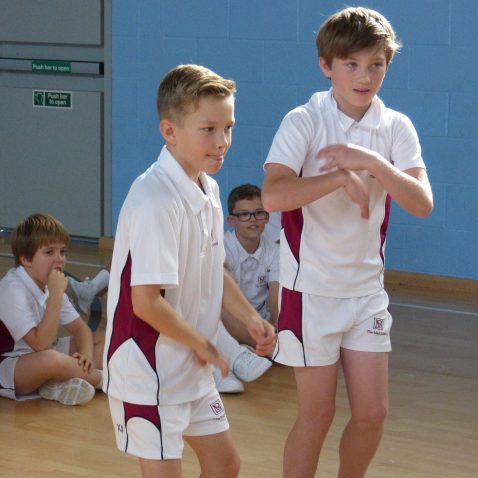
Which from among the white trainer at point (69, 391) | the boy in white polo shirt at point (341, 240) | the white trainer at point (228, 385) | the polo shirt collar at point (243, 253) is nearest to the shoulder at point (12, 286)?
the white trainer at point (69, 391)

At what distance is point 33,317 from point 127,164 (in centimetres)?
352

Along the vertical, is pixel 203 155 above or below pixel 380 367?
above

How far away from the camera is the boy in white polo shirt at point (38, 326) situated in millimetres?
4258

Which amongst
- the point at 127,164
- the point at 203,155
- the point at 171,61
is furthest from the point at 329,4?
the point at 203,155

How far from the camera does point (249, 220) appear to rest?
515 cm

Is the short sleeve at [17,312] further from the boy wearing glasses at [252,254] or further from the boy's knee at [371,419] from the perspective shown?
the boy's knee at [371,419]

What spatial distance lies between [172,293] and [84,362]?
2.05m

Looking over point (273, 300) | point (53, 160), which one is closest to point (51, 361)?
point (273, 300)

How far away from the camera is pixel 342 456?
2910 mm

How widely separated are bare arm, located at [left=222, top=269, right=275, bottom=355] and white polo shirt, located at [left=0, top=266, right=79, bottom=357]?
1933mm

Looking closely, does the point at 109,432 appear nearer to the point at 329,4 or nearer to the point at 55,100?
the point at 329,4

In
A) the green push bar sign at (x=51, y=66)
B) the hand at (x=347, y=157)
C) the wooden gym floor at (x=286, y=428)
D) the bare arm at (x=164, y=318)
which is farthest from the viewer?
the green push bar sign at (x=51, y=66)

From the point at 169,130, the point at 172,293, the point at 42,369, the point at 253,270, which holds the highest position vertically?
the point at 169,130

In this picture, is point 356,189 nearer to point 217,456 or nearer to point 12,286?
point 217,456
